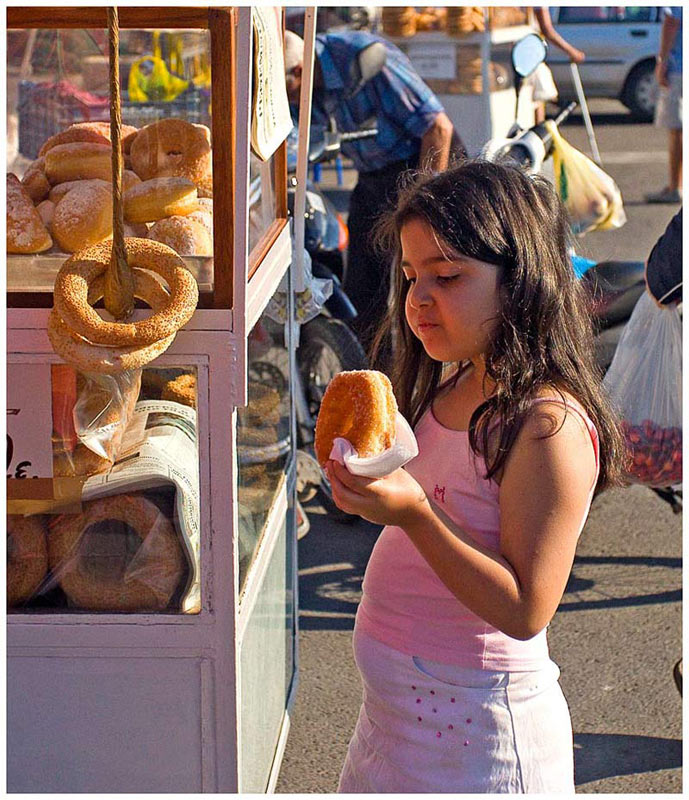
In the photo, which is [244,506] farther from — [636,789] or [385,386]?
[636,789]

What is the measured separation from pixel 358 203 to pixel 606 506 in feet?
5.40

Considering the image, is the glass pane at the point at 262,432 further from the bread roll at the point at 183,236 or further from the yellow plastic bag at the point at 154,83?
the yellow plastic bag at the point at 154,83

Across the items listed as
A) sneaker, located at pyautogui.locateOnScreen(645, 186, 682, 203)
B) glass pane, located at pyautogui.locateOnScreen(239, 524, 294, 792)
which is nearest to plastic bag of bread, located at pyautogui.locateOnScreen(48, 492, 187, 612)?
glass pane, located at pyautogui.locateOnScreen(239, 524, 294, 792)

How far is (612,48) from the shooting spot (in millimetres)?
13539

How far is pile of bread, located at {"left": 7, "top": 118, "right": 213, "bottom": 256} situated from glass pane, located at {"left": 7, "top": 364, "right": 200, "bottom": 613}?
226 millimetres

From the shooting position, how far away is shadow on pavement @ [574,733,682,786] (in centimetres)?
283

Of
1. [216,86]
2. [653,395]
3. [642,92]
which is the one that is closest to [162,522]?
[216,86]

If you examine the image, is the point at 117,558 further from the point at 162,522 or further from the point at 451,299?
the point at 451,299

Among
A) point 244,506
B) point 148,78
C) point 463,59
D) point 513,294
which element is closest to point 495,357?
point 513,294

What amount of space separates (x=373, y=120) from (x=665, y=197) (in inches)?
236

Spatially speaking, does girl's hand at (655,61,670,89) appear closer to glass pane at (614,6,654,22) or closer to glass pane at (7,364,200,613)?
glass pane at (614,6,654,22)

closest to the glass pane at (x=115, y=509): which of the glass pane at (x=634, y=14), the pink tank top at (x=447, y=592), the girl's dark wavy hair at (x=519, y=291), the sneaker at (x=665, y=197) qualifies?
the pink tank top at (x=447, y=592)

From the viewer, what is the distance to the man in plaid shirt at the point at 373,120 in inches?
180

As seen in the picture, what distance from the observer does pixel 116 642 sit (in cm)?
182
